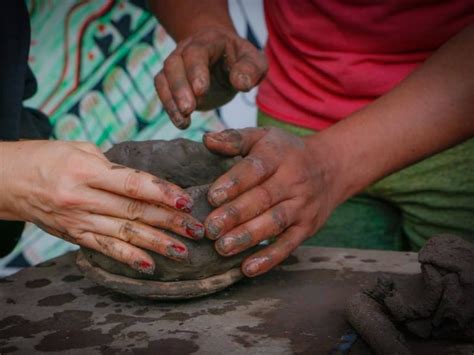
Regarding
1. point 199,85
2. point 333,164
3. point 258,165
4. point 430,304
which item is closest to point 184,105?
point 199,85

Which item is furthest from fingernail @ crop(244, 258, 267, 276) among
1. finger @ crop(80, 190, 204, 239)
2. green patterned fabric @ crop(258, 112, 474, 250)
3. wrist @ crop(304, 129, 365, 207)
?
green patterned fabric @ crop(258, 112, 474, 250)

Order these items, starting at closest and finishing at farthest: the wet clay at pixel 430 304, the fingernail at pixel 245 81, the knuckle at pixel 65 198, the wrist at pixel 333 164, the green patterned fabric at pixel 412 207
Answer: the wet clay at pixel 430 304, the knuckle at pixel 65 198, the wrist at pixel 333 164, the fingernail at pixel 245 81, the green patterned fabric at pixel 412 207

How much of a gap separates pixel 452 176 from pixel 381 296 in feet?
2.82

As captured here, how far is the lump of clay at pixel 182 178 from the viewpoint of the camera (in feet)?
5.70

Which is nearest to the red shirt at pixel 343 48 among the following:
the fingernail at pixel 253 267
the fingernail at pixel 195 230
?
the fingernail at pixel 253 267

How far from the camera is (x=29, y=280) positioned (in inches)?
79.8

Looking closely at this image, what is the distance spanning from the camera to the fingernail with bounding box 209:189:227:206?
1707 mm

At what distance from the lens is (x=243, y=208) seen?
5.72 feet

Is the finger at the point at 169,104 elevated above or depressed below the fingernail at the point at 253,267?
above

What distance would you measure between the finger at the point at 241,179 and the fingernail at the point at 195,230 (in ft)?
0.25

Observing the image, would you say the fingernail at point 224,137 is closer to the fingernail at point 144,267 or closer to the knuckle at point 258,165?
the knuckle at point 258,165

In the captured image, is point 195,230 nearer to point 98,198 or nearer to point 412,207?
point 98,198

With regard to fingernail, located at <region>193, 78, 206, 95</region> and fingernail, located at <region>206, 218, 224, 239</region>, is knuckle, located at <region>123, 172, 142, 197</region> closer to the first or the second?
fingernail, located at <region>206, 218, 224, 239</region>

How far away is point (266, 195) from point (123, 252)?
1.32ft
